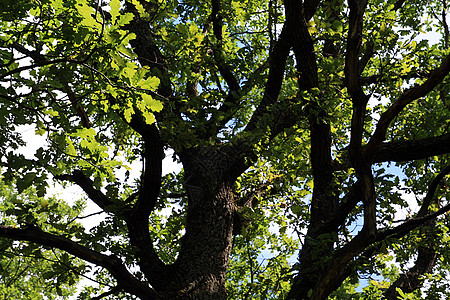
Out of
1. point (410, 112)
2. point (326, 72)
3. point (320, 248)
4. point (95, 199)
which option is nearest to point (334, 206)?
point (320, 248)

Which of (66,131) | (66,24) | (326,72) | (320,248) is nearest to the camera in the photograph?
(66,24)

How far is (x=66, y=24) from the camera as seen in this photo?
12.0 feet

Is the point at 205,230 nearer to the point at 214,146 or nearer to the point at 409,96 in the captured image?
the point at 214,146

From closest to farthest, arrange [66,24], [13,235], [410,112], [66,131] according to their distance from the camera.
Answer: [66,24] → [66,131] → [13,235] → [410,112]

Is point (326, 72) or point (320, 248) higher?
point (326, 72)

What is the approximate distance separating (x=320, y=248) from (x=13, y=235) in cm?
386

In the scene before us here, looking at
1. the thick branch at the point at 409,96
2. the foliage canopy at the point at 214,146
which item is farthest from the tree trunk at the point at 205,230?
the thick branch at the point at 409,96

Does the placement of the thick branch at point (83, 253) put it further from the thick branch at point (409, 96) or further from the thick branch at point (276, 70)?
the thick branch at point (409, 96)

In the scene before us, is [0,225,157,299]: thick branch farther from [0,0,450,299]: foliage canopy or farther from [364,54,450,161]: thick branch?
[364,54,450,161]: thick branch

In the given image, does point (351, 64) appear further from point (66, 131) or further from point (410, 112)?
point (410, 112)

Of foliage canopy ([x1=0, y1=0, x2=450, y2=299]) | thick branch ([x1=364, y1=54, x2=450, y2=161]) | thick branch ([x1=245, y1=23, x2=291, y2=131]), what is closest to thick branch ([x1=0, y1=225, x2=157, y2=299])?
foliage canopy ([x1=0, y1=0, x2=450, y2=299])

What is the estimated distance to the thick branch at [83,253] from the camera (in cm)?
488

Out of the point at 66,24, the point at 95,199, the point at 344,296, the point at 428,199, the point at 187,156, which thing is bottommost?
the point at 344,296

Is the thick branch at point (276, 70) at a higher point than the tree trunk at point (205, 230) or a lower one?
higher
